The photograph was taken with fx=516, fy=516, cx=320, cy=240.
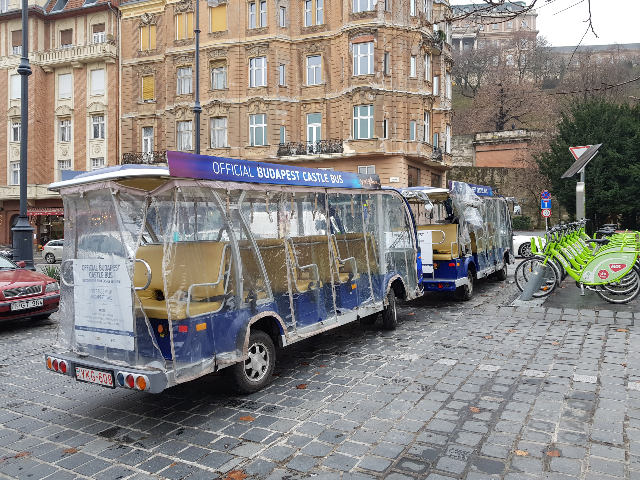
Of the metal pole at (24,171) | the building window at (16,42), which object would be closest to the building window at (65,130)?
the building window at (16,42)

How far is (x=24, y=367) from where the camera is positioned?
7.09 meters

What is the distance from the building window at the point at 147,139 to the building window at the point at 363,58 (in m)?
15.5

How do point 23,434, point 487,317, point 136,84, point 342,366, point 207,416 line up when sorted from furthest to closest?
point 136,84, point 487,317, point 342,366, point 207,416, point 23,434

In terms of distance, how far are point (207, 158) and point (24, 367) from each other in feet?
14.3

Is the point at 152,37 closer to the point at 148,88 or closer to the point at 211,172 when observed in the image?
the point at 148,88

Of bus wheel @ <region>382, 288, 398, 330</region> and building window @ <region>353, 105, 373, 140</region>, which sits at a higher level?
building window @ <region>353, 105, 373, 140</region>

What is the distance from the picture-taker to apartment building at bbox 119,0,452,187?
2839 centimetres

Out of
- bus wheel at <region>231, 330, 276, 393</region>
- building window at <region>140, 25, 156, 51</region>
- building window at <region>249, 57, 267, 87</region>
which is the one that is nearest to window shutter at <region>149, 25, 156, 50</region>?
building window at <region>140, 25, 156, 51</region>

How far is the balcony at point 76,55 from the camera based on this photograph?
36.4m

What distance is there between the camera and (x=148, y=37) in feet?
115

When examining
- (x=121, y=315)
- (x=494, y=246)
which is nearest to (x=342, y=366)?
(x=121, y=315)

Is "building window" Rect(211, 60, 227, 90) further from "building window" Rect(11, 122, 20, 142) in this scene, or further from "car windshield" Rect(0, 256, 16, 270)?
"car windshield" Rect(0, 256, 16, 270)

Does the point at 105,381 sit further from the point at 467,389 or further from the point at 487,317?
the point at 487,317

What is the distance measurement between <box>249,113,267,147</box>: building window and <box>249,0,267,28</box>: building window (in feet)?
17.9
